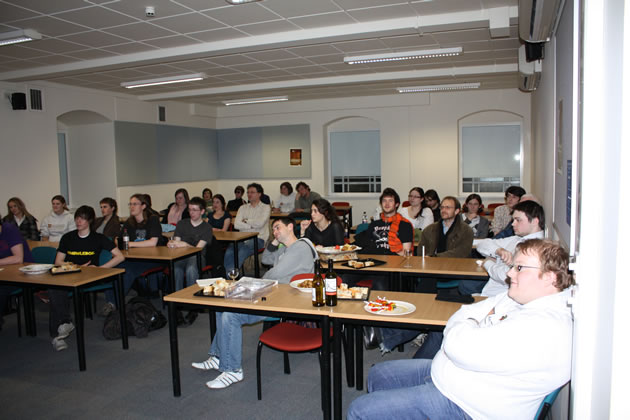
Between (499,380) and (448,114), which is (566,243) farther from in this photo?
(448,114)

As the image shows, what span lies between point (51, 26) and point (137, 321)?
345 cm

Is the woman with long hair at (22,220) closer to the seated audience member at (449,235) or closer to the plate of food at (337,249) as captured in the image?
the plate of food at (337,249)

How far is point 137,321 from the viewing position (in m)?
4.65

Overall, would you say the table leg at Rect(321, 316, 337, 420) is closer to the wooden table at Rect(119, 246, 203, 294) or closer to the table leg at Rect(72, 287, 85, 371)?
the table leg at Rect(72, 287, 85, 371)

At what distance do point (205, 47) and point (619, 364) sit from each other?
A: 19.8 feet

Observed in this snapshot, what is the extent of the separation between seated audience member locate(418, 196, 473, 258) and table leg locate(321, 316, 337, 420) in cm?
228

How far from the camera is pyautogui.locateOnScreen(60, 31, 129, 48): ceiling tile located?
5562mm

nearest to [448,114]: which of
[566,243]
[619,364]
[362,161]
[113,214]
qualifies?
[362,161]

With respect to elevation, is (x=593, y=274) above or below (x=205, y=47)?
below

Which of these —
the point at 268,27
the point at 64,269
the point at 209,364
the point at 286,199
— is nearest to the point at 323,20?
the point at 268,27

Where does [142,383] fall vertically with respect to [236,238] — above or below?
below

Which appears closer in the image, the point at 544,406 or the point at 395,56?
the point at 544,406

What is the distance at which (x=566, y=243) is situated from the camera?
2816 millimetres

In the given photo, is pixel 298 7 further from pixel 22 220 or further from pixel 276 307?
pixel 22 220
